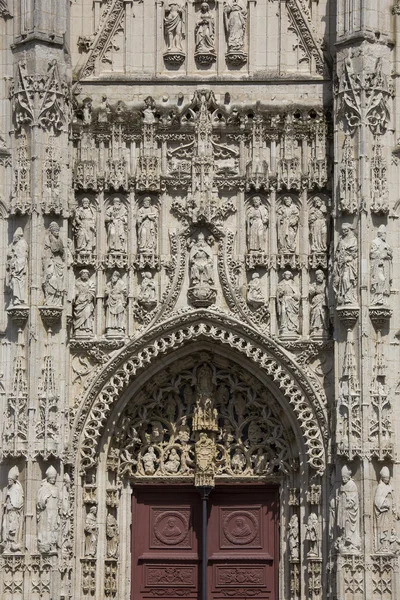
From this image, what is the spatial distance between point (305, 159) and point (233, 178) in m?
1.04

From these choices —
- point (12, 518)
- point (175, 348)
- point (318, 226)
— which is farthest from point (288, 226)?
point (12, 518)

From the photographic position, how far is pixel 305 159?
2394 cm

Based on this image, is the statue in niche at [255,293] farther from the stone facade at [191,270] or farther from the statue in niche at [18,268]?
the statue in niche at [18,268]

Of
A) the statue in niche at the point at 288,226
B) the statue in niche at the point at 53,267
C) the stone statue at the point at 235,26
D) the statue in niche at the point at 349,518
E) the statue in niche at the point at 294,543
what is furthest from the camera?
the stone statue at the point at 235,26

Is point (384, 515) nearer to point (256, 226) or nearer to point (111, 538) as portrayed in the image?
point (111, 538)

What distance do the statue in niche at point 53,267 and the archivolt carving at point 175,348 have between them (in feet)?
4.04

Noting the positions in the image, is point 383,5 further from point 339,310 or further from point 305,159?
point 339,310

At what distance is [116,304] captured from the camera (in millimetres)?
23688

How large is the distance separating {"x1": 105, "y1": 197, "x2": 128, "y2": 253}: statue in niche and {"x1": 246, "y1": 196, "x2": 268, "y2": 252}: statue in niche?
1726 mm

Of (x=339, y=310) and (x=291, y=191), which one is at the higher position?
(x=291, y=191)

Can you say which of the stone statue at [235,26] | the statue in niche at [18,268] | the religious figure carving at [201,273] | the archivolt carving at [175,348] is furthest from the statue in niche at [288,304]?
the statue in niche at [18,268]

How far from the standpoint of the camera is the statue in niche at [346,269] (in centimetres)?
Result: 2295

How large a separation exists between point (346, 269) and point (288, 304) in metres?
1.06

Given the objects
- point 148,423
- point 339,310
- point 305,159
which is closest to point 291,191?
point 305,159
